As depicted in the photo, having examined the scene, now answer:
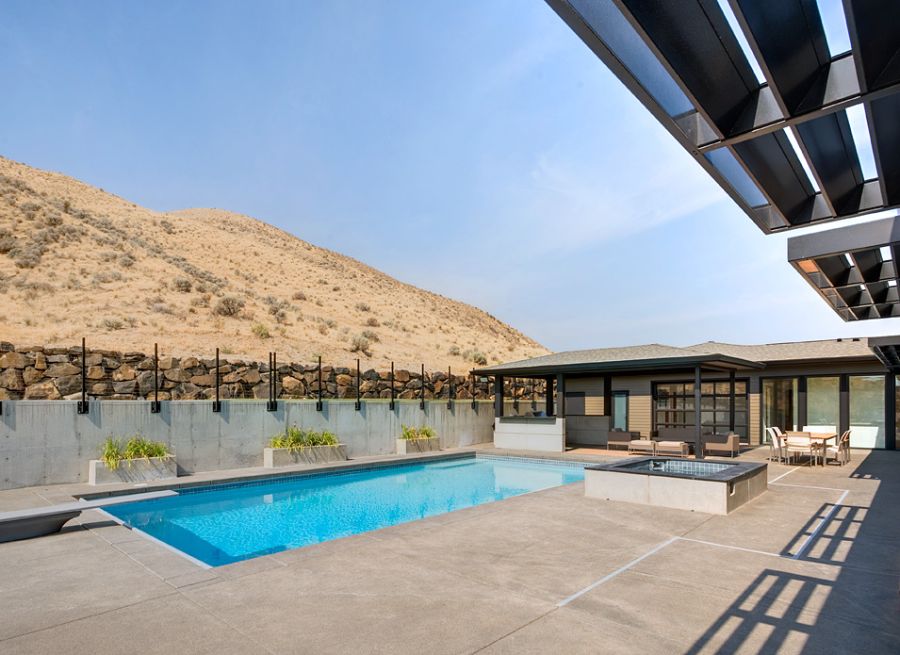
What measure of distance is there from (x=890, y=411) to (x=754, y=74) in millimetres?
16917

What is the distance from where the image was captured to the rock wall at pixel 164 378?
43.3ft

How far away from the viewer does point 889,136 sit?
307 centimetres

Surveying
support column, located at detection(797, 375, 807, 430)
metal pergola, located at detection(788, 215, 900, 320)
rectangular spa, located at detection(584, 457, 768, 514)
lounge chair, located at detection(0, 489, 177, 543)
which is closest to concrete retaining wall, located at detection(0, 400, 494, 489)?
lounge chair, located at detection(0, 489, 177, 543)

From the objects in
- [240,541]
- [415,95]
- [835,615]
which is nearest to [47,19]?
[415,95]

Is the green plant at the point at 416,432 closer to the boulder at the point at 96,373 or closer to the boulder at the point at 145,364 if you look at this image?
the boulder at the point at 145,364

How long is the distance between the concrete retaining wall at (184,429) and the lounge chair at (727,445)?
7.58 meters

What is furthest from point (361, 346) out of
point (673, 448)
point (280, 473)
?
point (673, 448)

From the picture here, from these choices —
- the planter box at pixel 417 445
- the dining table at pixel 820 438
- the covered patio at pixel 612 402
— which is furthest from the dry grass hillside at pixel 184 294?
the dining table at pixel 820 438

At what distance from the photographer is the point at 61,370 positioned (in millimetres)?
13570

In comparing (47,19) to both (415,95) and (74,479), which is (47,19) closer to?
(415,95)

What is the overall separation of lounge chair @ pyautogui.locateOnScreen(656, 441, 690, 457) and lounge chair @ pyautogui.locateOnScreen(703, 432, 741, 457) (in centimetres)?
53

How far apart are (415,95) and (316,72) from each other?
12.0 ft

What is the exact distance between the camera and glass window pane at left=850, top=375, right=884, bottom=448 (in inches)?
622

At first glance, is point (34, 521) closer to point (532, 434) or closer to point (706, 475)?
point (706, 475)
